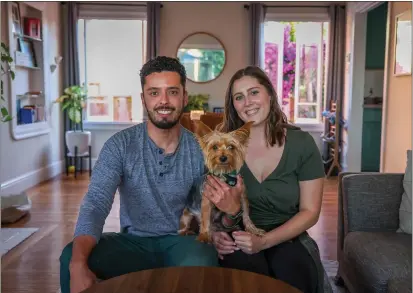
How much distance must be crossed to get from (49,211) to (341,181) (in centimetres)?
302

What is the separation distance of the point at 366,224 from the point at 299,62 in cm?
529

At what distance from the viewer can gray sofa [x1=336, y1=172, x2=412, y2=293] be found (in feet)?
6.64

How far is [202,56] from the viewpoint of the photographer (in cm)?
691

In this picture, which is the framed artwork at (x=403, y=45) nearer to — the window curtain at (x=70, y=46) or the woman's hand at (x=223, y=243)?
the woman's hand at (x=223, y=243)

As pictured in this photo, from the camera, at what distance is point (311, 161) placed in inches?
73.8

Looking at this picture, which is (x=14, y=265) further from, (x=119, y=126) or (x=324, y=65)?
(x=324, y=65)

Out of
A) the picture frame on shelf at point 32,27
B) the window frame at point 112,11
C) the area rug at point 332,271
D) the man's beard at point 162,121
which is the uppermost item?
the window frame at point 112,11

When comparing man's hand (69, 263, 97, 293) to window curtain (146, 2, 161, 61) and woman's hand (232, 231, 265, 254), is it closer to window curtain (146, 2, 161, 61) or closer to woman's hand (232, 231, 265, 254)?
woman's hand (232, 231, 265, 254)

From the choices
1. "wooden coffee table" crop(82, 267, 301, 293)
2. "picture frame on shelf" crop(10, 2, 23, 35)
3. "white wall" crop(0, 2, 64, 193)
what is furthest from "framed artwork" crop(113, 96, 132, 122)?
"wooden coffee table" crop(82, 267, 301, 293)

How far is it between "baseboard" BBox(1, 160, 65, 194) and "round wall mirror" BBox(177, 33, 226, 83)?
241 centimetres

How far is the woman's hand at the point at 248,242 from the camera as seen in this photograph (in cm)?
168

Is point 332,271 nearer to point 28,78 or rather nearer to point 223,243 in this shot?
point 223,243

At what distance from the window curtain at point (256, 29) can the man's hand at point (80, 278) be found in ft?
18.3

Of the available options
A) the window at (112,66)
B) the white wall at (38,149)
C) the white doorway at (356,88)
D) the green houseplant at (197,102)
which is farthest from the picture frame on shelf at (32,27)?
the white doorway at (356,88)
